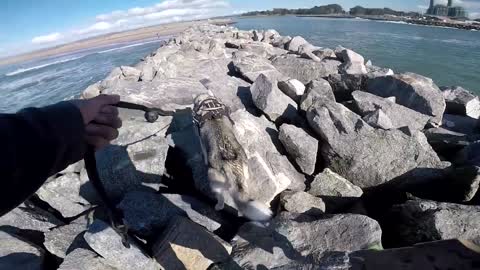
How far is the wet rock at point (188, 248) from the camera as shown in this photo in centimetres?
344

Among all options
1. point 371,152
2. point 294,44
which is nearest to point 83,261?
point 371,152

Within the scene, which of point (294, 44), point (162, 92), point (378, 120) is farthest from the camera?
point (294, 44)

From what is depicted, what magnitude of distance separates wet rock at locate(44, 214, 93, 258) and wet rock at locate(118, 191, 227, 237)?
54 cm

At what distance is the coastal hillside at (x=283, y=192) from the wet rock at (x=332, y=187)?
13 mm

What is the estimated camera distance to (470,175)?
408cm

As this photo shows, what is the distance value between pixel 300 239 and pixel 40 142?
3014 millimetres

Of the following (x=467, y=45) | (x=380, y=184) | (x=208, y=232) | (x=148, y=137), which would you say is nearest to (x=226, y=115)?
(x=148, y=137)

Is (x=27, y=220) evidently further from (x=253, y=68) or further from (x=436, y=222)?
(x=253, y=68)

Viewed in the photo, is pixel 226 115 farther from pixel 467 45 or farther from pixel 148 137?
pixel 467 45

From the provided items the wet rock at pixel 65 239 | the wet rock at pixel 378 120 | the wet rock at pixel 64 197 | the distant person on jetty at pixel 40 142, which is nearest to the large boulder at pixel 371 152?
the wet rock at pixel 378 120

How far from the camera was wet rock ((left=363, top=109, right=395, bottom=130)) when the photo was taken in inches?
204

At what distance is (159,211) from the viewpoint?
3996 millimetres

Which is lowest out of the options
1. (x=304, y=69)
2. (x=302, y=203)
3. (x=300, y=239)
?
(x=300, y=239)

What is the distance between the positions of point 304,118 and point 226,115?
5.12 feet
